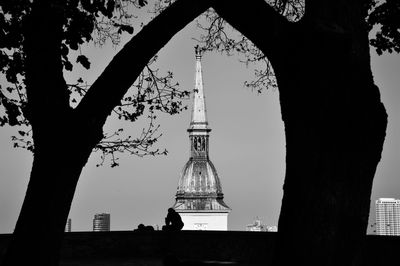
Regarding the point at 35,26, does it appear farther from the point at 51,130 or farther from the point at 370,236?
the point at 370,236

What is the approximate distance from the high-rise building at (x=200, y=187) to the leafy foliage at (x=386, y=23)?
11321 cm

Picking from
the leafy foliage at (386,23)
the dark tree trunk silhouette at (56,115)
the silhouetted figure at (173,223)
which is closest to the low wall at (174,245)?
the silhouetted figure at (173,223)

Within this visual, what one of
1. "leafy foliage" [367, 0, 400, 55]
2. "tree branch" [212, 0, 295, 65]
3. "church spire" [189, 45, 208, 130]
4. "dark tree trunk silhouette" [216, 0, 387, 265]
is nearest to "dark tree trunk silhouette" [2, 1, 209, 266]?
"tree branch" [212, 0, 295, 65]

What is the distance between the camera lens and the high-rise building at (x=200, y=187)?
129 meters

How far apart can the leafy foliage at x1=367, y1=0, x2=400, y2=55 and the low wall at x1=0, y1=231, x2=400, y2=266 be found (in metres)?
6.49

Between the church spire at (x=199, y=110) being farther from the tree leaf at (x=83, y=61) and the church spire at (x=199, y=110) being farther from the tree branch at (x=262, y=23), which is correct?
the tree branch at (x=262, y=23)

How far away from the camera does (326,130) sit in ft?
19.9

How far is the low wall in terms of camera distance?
19.5 meters

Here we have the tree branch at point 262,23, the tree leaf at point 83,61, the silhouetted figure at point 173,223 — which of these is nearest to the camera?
the tree branch at point 262,23

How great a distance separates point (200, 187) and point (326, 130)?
123463 millimetres

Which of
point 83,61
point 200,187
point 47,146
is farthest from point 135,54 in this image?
point 200,187

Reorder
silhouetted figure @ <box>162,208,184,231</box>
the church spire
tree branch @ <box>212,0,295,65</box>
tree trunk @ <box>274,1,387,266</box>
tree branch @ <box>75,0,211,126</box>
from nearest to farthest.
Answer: tree trunk @ <box>274,1,387,266</box> < tree branch @ <box>212,0,295,65</box> < tree branch @ <box>75,0,211,126</box> < silhouetted figure @ <box>162,208,184,231</box> < the church spire

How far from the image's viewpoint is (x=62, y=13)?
369 inches

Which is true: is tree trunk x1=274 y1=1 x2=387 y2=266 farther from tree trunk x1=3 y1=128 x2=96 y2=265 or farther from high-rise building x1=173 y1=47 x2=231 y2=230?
high-rise building x1=173 y1=47 x2=231 y2=230
